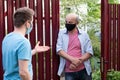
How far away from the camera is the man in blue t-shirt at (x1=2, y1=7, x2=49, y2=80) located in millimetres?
3965

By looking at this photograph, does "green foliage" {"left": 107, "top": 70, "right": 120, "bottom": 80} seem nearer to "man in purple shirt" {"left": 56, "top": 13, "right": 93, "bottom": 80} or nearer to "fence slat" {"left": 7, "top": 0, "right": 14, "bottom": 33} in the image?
"man in purple shirt" {"left": 56, "top": 13, "right": 93, "bottom": 80}

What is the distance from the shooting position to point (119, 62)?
410 inches

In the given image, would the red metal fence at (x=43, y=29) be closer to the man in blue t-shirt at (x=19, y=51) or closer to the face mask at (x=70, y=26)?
the face mask at (x=70, y=26)

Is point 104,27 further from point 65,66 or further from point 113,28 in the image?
point 113,28

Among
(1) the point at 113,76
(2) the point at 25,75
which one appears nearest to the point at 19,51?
(2) the point at 25,75

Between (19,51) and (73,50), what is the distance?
2.29 meters

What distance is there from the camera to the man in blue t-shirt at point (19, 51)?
396cm

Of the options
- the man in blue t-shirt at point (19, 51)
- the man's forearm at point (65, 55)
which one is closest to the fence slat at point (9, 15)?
the man's forearm at point (65, 55)

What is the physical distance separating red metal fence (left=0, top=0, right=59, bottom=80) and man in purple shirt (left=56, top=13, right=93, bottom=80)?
0.52 ft

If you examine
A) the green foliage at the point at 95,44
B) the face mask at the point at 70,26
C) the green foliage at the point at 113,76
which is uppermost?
the face mask at the point at 70,26

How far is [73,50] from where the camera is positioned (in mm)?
6164

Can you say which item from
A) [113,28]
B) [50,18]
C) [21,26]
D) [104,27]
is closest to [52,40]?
[50,18]

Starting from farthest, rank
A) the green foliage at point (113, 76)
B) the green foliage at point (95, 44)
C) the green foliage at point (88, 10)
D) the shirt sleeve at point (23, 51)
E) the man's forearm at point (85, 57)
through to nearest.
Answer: the green foliage at point (88, 10), the green foliage at point (95, 44), the green foliage at point (113, 76), the man's forearm at point (85, 57), the shirt sleeve at point (23, 51)

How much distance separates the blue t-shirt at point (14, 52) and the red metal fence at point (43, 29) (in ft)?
6.36
